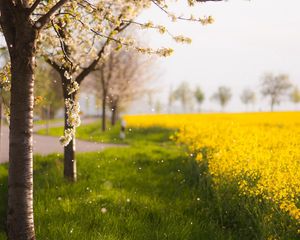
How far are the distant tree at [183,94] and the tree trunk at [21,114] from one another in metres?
119

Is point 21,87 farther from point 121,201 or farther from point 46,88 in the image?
point 46,88

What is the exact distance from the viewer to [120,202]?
871cm

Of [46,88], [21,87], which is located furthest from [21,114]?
[46,88]

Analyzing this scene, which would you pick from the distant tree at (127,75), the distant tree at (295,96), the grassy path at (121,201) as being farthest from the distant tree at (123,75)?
the distant tree at (295,96)

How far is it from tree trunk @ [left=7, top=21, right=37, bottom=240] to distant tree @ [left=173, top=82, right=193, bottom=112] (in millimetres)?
119327

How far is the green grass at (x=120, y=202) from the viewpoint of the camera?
24.0ft

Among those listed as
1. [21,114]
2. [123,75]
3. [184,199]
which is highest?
[123,75]

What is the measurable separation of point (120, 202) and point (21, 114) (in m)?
3.59

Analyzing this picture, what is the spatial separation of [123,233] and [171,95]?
117191mm

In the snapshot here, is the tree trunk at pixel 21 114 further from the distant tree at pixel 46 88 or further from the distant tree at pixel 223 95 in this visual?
the distant tree at pixel 223 95

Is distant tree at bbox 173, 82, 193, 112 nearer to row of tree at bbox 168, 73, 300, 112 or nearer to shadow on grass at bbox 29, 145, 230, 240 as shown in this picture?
row of tree at bbox 168, 73, 300, 112

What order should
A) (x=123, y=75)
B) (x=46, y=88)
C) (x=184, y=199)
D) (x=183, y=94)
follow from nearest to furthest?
1. (x=184, y=199)
2. (x=123, y=75)
3. (x=46, y=88)
4. (x=183, y=94)

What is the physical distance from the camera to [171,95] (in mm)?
123938

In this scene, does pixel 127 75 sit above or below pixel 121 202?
above
